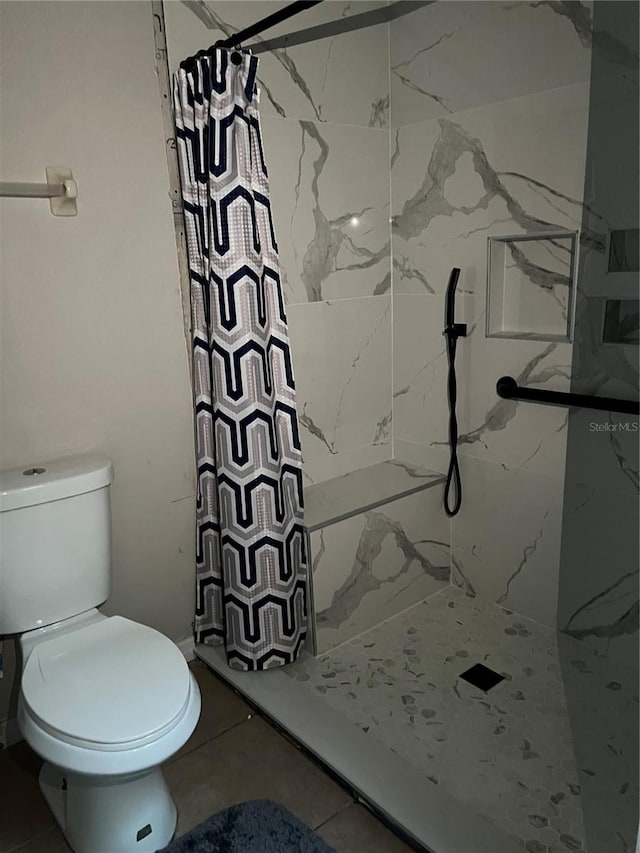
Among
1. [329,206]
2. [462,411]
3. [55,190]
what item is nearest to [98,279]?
[55,190]

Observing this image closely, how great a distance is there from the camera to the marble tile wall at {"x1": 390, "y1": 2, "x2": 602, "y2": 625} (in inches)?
77.0

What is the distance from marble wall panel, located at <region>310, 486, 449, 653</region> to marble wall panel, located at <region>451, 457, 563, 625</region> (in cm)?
11

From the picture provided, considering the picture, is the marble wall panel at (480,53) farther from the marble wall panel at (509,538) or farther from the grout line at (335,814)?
the grout line at (335,814)

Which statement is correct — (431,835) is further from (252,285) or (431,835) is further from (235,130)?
(235,130)

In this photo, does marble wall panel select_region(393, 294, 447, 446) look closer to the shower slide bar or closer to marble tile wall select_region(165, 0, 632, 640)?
marble tile wall select_region(165, 0, 632, 640)

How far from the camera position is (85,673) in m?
1.57

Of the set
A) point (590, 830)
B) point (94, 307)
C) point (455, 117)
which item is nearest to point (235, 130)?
point (94, 307)

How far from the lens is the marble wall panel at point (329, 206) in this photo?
223cm

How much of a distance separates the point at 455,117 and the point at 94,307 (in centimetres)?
137

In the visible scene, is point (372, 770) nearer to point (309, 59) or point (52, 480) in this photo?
point (52, 480)

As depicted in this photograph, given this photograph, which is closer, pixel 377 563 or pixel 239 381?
pixel 239 381

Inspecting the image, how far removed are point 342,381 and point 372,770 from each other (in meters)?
1.35

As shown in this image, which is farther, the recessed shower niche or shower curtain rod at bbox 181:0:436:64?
shower curtain rod at bbox 181:0:436:64

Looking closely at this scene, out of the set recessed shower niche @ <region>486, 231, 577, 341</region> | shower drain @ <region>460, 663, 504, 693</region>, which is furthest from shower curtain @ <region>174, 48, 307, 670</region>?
recessed shower niche @ <region>486, 231, 577, 341</region>
